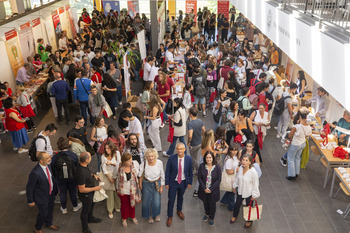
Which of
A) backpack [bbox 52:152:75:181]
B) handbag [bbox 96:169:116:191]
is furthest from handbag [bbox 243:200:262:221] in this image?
backpack [bbox 52:152:75:181]

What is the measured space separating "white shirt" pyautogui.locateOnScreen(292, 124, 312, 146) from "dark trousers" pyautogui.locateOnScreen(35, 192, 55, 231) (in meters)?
4.49

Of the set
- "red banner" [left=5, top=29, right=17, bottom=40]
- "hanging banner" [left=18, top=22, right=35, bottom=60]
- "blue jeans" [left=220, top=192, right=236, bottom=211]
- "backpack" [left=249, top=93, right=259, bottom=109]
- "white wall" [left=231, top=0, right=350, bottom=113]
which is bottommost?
"blue jeans" [left=220, top=192, right=236, bottom=211]

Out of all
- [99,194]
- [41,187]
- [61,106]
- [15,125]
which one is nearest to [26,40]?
[61,106]

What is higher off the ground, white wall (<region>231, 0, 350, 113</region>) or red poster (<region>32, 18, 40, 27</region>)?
white wall (<region>231, 0, 350, 113</region>)

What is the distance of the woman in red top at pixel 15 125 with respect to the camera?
7.01m

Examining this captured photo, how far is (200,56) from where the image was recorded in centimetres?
1062

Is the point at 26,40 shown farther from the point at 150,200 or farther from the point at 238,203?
the point at 238,203

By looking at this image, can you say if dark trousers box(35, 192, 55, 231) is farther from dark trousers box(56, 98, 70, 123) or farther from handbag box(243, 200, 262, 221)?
dark trousers box(56, 98, 70, 123)

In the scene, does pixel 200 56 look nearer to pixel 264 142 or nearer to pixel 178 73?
pixel 178 73

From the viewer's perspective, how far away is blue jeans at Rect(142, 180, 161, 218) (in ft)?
16.7

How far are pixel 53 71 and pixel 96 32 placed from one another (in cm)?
580

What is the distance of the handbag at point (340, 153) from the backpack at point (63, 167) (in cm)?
483

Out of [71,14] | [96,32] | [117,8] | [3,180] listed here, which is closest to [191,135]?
[3,180]

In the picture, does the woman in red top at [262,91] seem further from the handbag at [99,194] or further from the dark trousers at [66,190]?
the dark trousers at [66,190]
